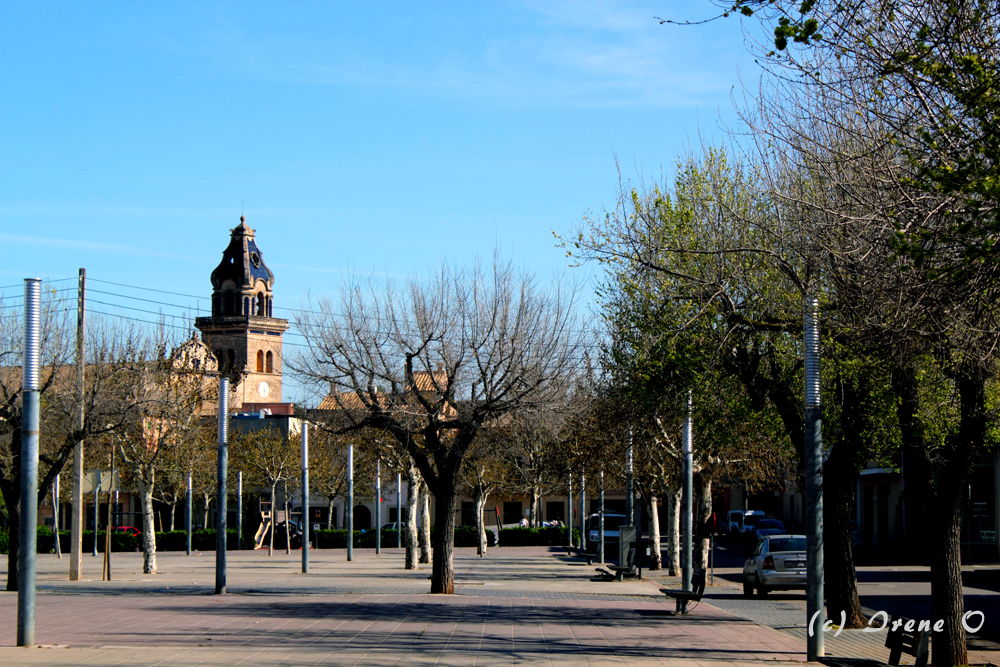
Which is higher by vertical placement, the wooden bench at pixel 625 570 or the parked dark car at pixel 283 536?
the wooden bench at pixel 625 570

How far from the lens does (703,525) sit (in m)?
27.9

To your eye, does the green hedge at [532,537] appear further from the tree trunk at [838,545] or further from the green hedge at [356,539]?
the tree trunk at [838,545]

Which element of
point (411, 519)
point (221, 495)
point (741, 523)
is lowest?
point (741, 523)

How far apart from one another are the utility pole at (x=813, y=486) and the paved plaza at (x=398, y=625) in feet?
1.39

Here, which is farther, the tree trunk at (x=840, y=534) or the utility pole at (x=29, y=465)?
the tree trunk at (x=840, y=534)

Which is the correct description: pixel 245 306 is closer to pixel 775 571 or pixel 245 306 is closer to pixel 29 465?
pixel 775 571

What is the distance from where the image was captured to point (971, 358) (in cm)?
1073

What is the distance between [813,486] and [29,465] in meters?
10.0

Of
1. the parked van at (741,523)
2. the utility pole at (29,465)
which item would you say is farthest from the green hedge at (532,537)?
the utility pole at (29,465)

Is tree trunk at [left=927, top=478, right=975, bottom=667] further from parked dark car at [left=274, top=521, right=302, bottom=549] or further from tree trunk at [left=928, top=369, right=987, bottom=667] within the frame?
parked dark car at [left=274, top=521, right=302, bottom=549]

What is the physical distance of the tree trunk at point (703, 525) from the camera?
2700cm

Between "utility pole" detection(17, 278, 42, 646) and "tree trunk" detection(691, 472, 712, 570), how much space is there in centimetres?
1547

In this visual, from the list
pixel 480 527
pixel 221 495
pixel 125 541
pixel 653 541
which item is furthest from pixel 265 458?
pixel 221 495

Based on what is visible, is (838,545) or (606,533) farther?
(606,533)
